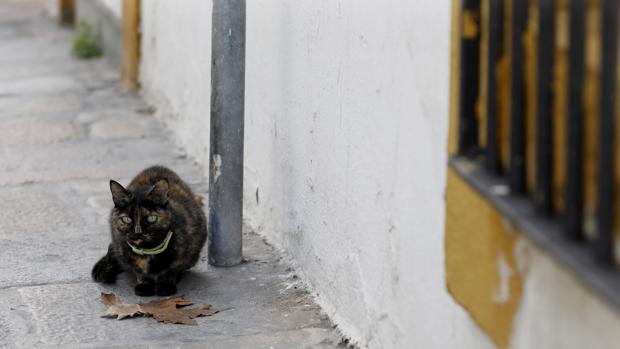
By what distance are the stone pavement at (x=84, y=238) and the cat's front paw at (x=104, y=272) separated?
0.04 meters

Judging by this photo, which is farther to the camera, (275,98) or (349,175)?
(275,98)

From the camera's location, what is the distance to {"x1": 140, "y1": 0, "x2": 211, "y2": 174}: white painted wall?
663 cm

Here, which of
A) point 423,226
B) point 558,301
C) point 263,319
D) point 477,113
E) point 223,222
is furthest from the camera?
point 223,222

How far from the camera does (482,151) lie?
3031 mm

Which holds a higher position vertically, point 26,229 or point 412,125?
point 412,125

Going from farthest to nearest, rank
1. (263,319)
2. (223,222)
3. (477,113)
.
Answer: (223,222), (263,319), (477,113)

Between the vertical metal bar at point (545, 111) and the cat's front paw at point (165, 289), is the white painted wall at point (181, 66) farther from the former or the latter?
the vertical metal bar at point (545, 111)

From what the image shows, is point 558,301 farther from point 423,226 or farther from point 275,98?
point 275,98

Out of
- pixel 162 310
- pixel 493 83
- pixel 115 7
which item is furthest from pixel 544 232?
pixel 115 7

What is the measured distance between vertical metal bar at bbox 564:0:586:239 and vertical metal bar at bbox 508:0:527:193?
0.27m

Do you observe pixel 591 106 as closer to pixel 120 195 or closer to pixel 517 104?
pixel 517 104

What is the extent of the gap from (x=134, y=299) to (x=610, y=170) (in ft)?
9.69

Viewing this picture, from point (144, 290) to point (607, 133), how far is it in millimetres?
2998

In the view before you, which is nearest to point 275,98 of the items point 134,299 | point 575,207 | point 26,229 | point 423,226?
point 134,299
